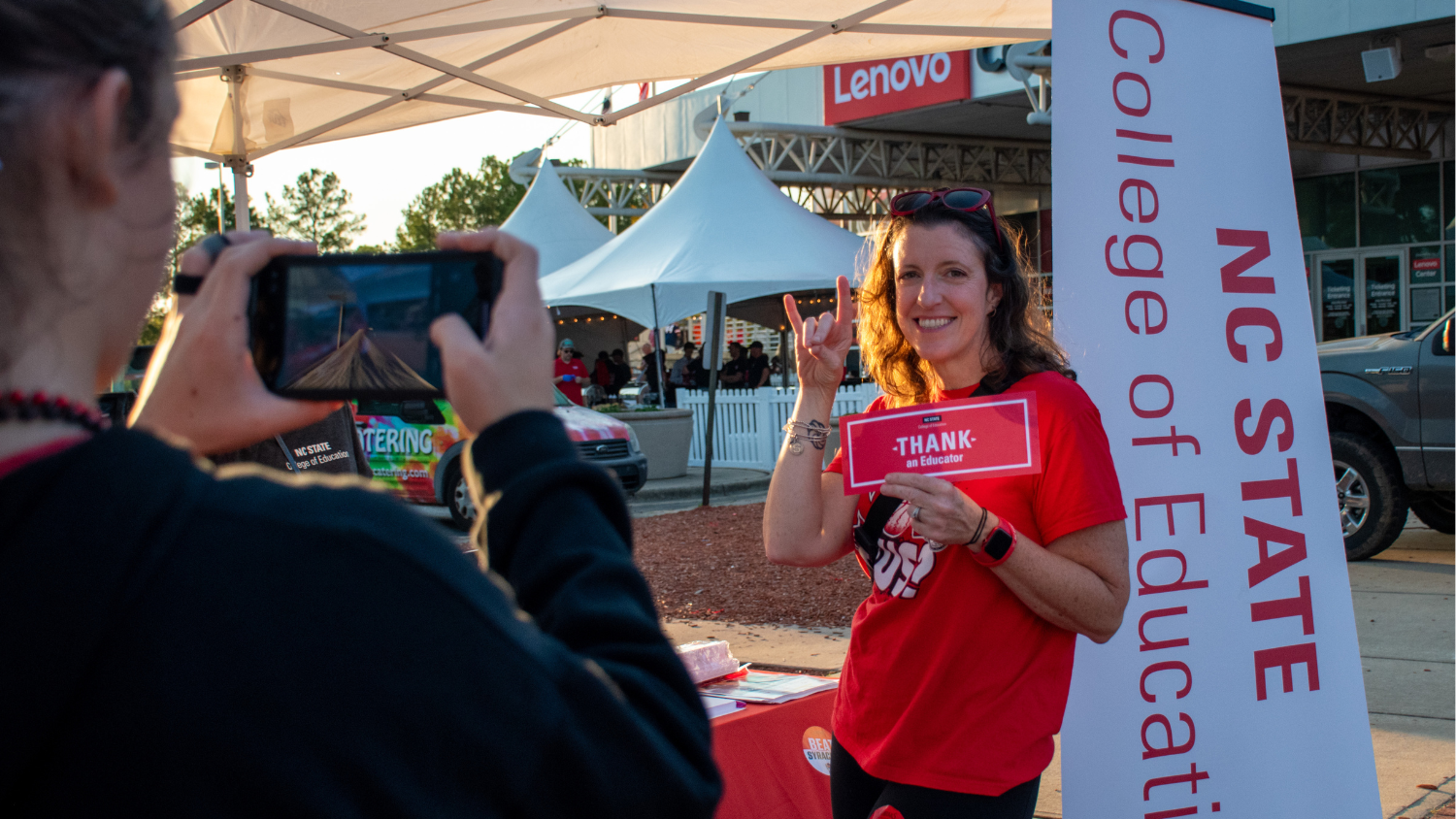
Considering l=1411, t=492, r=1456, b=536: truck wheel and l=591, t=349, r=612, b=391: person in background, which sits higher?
l=591, t=349, r=612, b=391: person in background

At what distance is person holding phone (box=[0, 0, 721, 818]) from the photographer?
62 centimetres

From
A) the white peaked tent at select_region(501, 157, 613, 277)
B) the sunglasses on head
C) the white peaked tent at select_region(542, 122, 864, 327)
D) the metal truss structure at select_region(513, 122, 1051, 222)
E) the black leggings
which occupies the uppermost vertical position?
the metal truss structure at select_region(513, 122, 1051, 222)

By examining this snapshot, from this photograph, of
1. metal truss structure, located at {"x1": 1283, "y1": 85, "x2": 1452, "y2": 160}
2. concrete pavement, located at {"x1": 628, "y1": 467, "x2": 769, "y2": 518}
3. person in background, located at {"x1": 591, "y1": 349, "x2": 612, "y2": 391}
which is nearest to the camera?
concrete pavement, located at {"x1": 628, "y1": 467, "x2": 769, "y2": 518}

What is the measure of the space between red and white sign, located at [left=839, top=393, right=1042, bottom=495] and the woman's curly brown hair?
0.21 metres

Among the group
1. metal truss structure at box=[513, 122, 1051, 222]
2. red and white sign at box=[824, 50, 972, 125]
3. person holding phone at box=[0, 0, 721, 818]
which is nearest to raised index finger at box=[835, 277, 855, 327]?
person holding phone at box=[0, 0, 721, 818]

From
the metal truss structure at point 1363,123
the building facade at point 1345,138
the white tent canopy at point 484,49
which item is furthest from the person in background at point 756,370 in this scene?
the white tent canopy at point 484,49

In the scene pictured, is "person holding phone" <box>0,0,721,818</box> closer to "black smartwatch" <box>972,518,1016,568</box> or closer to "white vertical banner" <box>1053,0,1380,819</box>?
"black smartwatch" <box>972,518,1016,568</box>

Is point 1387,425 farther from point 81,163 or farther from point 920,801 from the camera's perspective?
point 81,163

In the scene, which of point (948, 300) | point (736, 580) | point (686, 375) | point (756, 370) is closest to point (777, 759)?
point (948, 300)

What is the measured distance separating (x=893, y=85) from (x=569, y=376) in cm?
936

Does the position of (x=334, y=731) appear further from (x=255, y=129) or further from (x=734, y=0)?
(x=255, y=129)

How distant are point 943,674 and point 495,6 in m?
4.47

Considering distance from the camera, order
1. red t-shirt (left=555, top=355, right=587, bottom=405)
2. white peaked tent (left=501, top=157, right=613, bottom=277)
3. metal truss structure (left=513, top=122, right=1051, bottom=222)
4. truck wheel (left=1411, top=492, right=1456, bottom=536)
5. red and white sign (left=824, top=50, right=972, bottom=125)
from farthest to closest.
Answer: white peaked tent (left=501, top=157, right=613, bottom=277), metal truss structure (left=513, top=122, right=1051, bottom=222), red and white sign (left=824, top=50, right=972, bottom=125), red t-shirt (left=555, top=355, right=587, bottom=405), truck wheel (left=1411, top=492, right=1456, bottom=536)

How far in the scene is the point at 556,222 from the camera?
2348cm
